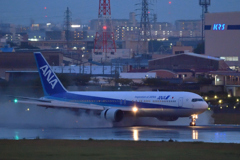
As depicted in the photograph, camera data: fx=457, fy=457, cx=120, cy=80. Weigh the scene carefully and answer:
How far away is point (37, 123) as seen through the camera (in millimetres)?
45625

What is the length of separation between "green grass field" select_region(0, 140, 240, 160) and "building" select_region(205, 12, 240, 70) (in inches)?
4690

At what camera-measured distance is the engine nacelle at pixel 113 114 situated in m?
44.2

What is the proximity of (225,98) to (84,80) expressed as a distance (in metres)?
26.3

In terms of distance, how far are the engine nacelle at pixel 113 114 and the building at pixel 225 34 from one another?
10160cm

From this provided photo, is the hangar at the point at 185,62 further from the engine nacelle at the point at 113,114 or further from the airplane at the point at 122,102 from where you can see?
the engine nacelle at the point at 113,114

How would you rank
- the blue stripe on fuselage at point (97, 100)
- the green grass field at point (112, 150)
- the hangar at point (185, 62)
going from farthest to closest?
1. the hangar at point (185, 62)
2. the blue stripe on fuselage at point (97, 100)
3. the green grass field at point (112, 150)

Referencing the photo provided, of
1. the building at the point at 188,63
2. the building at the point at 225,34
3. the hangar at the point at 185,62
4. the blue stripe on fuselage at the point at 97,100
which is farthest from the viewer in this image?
the building at the point at 225,34

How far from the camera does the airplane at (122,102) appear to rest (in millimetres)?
43719

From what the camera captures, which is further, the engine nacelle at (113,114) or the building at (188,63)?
the building at (188,63)

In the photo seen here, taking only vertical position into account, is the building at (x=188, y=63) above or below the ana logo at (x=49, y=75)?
above

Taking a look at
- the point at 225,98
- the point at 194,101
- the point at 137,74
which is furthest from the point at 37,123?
the point at 137,74

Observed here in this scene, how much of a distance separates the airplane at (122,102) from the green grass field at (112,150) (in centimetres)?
1688

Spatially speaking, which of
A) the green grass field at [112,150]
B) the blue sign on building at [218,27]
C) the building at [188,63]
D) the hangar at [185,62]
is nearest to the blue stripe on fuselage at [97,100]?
the green grass field at [112,150]

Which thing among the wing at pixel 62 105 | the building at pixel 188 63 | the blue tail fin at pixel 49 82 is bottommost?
the wing at pixel 62 105
